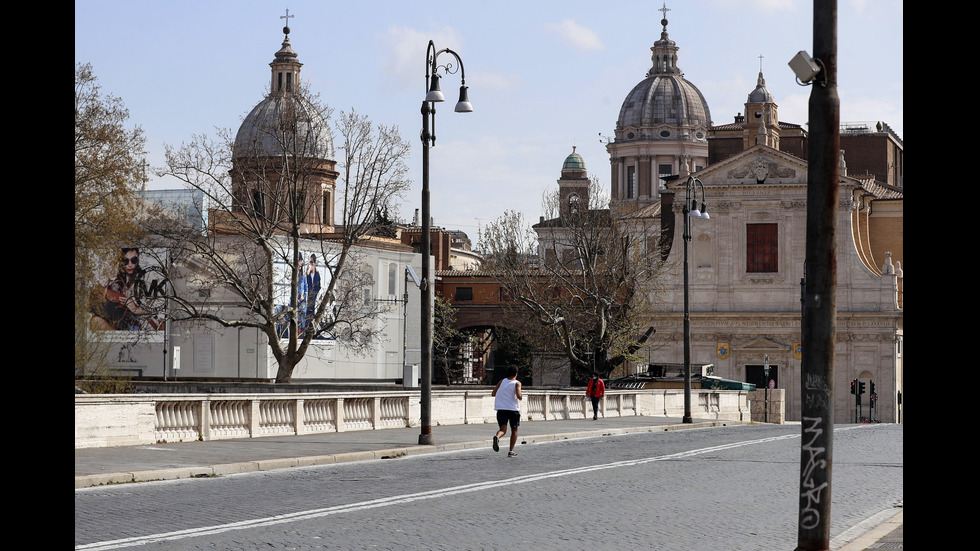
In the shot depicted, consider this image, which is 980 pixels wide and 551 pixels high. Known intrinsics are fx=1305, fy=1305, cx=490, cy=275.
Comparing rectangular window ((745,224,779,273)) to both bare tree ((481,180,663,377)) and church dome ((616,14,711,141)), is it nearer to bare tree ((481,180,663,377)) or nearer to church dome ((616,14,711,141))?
bare tree ((481,180,663,377))

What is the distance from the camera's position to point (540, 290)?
70.9 m

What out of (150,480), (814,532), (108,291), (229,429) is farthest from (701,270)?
(814,532)

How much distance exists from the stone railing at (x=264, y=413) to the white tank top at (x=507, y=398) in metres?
5.47

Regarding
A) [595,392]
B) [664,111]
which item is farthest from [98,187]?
[664,111]

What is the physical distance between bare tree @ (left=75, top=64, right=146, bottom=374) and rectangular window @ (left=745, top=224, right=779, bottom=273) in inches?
1725

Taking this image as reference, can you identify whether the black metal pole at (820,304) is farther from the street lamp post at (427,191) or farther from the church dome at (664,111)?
the church dome at (664,111)

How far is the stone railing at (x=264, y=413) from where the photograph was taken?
22750 millimetres

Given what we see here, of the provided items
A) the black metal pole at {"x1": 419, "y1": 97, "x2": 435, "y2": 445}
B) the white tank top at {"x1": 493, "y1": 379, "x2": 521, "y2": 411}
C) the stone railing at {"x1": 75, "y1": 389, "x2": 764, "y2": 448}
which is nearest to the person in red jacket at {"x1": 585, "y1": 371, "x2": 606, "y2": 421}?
the stone railing at {"x1": 75, "y1": 389, "x2": 764, "y2": 448}

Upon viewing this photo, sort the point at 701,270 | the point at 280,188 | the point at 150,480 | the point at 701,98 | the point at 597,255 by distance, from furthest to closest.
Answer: the point at 701,98, the point at 701,270, the point at 597,255, the point at 280,188, the point at 150,480

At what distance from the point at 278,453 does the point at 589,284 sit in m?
45.5

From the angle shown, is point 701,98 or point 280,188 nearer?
point 280,188

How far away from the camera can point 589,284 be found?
67000mm
